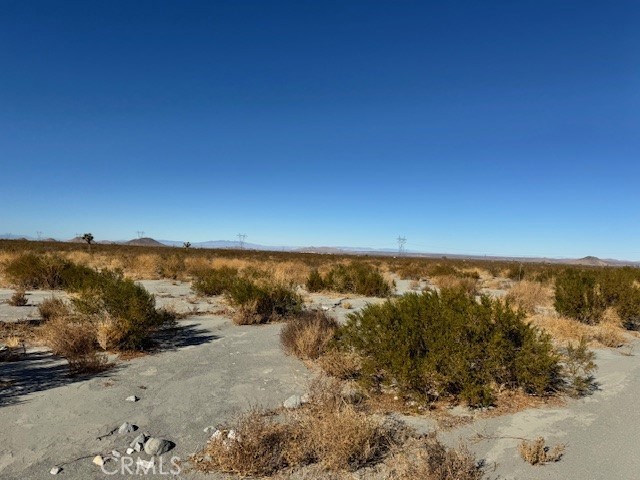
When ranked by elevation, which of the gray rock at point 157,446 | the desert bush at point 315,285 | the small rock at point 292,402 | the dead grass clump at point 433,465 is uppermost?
the desert bush at point 315,285

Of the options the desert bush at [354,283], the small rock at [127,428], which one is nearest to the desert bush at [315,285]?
the desert bush at [354,283]

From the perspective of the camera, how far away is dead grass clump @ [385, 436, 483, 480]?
3551 millimetres

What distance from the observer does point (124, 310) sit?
8469 mm

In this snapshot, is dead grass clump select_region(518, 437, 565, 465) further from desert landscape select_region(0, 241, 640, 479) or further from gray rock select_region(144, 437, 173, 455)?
gray rock select_region(144, 437, 173, 455)

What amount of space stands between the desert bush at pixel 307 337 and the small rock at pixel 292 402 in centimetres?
208

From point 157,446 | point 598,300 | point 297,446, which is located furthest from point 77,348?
point 598,300

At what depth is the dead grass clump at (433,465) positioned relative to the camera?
3.55m

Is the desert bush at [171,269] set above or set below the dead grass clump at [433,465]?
above

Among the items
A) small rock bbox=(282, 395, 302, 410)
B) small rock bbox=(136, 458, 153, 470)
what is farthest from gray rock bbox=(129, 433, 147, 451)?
small rock bbox=(282, 395, 302, 410)

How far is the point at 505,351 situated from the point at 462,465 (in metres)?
2.52

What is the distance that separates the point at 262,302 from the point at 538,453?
8.38 meters

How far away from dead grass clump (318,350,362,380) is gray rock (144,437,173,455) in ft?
9.24

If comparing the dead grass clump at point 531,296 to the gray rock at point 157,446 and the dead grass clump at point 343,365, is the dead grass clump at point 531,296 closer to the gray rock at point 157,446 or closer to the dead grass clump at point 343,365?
the dead grass clump at point 343,365

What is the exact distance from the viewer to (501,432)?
15.8 ft
